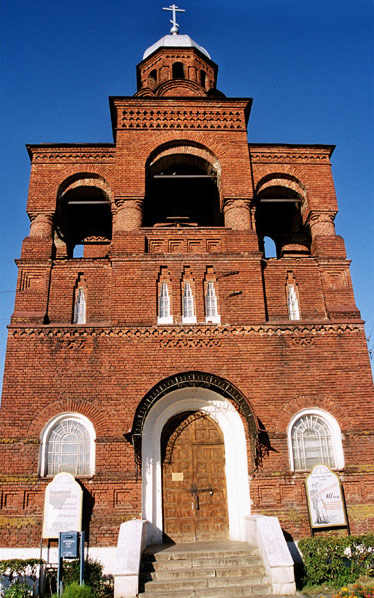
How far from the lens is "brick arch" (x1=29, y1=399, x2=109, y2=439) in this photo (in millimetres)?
11109

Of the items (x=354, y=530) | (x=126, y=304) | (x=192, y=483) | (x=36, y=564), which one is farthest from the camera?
(x=126, y=304)

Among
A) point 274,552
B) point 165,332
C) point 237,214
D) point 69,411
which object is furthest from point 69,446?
point 237,214

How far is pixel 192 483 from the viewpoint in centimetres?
1153

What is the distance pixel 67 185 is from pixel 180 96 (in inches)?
168

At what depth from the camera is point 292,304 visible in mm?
12938

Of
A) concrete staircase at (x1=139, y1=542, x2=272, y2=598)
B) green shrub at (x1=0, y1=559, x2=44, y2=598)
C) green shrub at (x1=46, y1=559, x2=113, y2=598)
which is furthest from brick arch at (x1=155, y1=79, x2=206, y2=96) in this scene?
green shrub at (x1=0, y1=559, x2=44, y2=598)

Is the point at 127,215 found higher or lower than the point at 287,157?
lower

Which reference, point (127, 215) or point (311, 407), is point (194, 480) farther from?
point (127, 215)

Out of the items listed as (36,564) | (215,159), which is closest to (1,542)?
(36,564)

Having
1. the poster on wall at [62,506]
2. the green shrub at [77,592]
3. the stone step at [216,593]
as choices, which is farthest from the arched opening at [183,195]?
the green shrub at [77,592]

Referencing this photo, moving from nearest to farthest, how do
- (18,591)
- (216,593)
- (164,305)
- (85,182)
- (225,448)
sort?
1. (216,593)
2. (18,591)
3. (225,448)
4. (164,305)
5. (85,182)

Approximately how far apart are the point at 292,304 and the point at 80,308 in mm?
5280

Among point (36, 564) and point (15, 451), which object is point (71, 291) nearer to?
point (15, 451)

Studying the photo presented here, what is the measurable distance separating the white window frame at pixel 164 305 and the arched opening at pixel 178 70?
891cm
